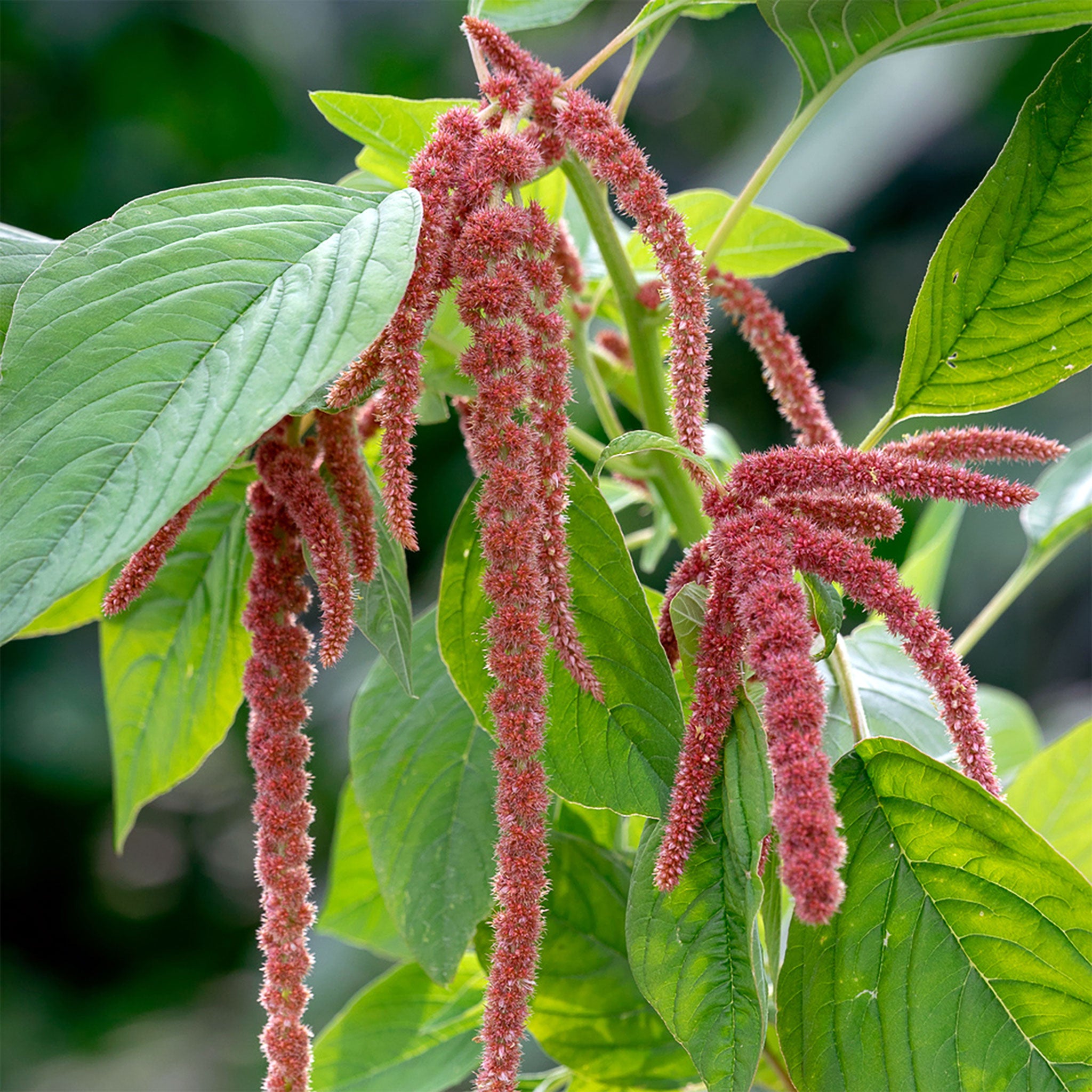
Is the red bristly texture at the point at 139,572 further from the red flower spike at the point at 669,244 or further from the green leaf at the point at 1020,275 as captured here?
the green leaf at the point at 1020,275

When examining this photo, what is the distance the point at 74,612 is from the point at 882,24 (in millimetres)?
479

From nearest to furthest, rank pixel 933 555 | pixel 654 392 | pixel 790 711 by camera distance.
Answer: pixel 790 711 → pixel 654 392 → pixel 933 555

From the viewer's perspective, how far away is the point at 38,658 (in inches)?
93.4

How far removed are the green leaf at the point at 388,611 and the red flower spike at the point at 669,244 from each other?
11 centimetres

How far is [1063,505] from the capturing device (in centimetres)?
73

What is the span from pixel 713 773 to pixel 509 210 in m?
0.19

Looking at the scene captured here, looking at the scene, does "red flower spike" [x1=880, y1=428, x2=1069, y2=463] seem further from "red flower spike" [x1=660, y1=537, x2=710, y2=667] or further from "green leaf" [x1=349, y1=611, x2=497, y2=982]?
"green leaf" [x1=349, y1=611, x2=497, y2=982]

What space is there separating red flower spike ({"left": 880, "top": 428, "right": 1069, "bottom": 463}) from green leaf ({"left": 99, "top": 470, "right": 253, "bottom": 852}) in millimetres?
308

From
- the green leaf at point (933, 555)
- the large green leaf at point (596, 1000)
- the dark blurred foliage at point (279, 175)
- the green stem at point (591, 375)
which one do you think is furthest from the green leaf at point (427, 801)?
the dark blurred foliage at point (279, 175)

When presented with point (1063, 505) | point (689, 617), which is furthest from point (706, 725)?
point (1063, 505)

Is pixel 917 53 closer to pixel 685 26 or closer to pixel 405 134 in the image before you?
pixel 685 26

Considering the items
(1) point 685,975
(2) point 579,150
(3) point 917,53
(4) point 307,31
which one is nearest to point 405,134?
(2) point 579,150

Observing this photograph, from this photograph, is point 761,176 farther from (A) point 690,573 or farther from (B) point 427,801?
(B) point 427,801

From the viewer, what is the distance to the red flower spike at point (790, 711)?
0.27m
